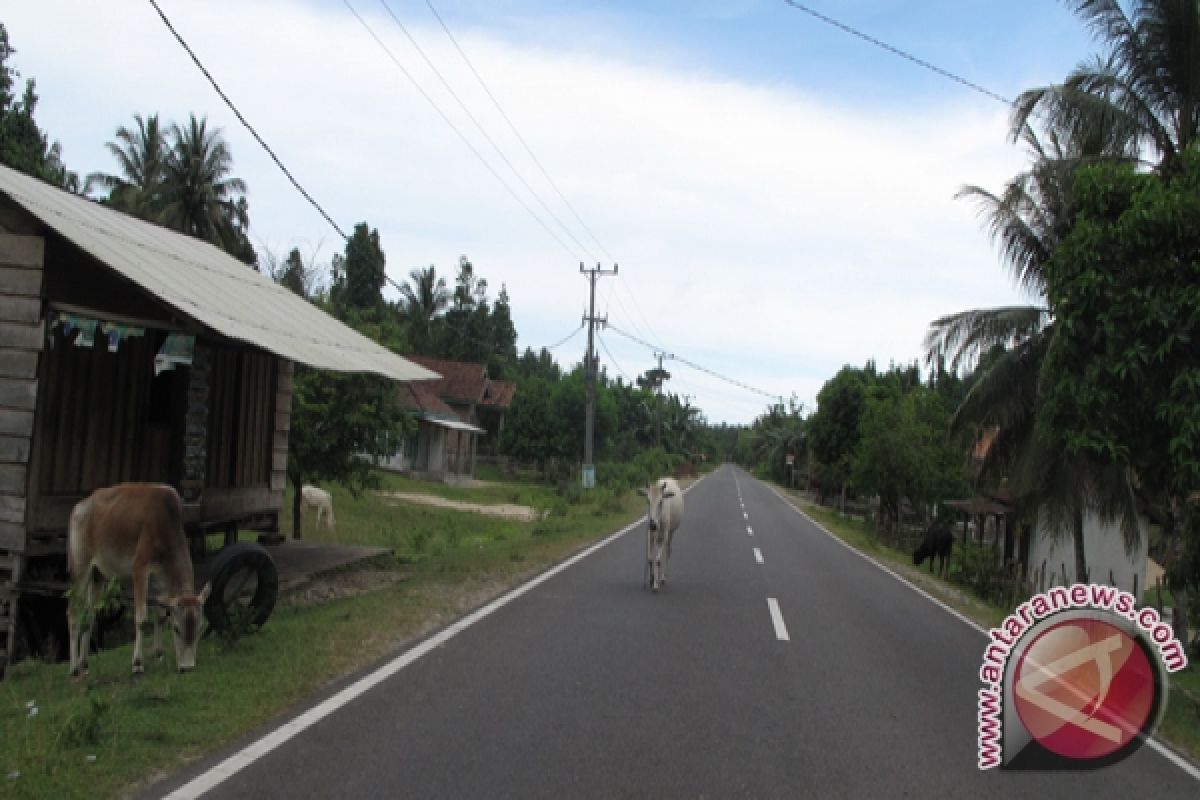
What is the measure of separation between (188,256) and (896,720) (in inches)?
432

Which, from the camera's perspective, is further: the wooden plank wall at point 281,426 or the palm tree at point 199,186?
the palm tree at point 199,186

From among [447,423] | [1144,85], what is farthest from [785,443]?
[1144,85]

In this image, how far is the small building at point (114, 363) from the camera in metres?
10.0

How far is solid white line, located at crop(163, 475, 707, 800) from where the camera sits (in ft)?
16.9

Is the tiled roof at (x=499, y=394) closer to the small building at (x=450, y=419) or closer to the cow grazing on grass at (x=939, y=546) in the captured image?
the small building at (x=450, y=419)

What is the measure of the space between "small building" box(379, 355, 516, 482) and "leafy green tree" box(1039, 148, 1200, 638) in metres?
34.3

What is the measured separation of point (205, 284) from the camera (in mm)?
12055

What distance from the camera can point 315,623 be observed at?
995 cm

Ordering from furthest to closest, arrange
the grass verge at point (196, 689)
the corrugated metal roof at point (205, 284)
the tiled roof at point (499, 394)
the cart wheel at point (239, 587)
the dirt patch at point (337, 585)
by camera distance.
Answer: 1. the tiled roof at point (499, 394)
2. the dirt patch at point (337, 585)
3. the corrugated metal roof at point (205, 284)
4. the cart wheel at point (239, 587)
5. the grass verge at point (196, 689)

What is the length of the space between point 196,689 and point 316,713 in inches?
39.9

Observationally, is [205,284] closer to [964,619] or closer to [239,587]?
[239,587]

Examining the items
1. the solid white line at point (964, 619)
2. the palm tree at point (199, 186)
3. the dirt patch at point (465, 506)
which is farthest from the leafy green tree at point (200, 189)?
the solid white line at point (964, 619)

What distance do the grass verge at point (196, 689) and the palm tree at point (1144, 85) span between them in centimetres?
1086

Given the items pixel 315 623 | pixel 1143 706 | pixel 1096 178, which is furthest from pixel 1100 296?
pixel 315 623
